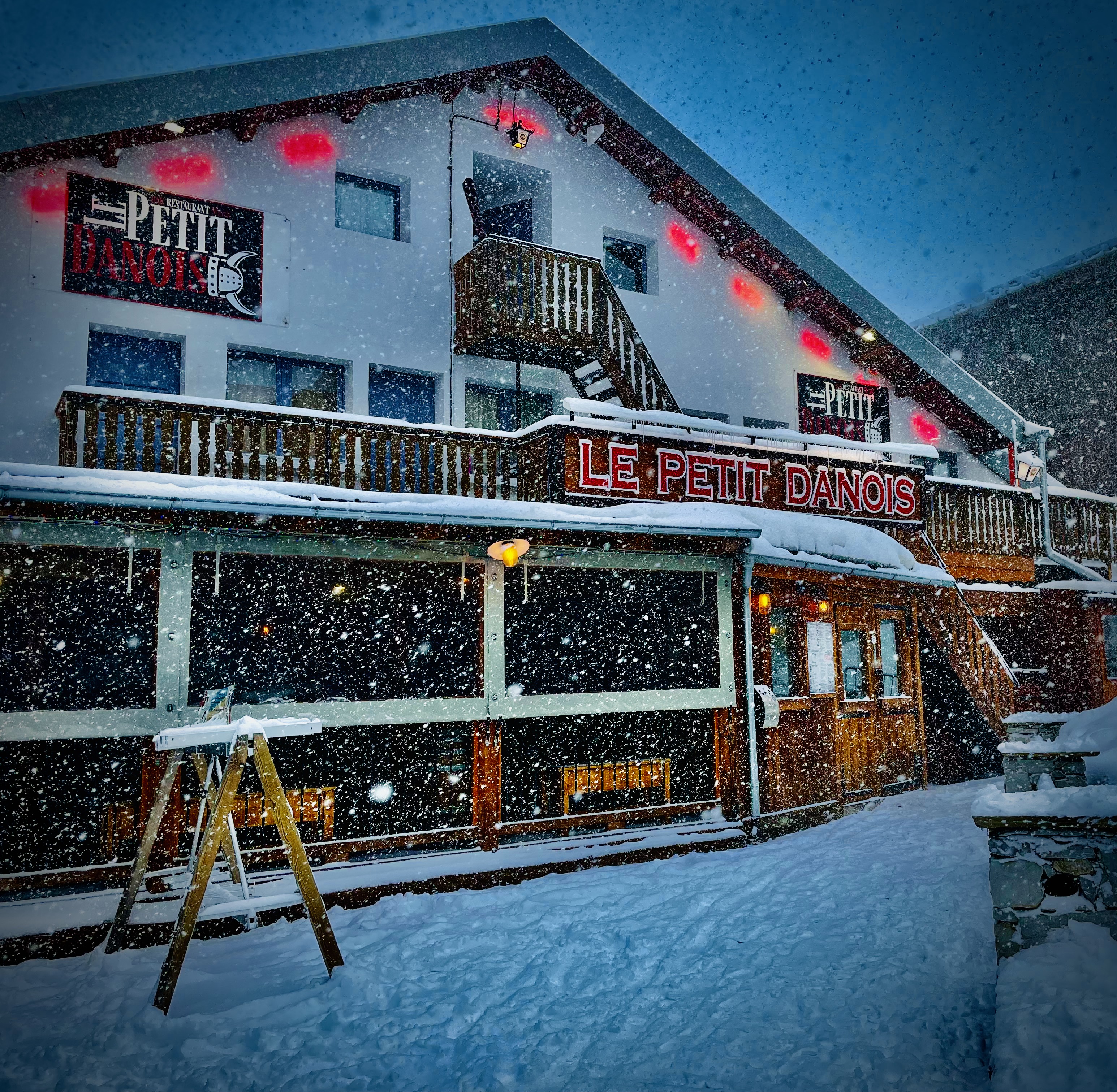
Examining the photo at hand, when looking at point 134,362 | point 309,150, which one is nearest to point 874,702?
point 134,362

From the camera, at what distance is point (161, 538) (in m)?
7.23

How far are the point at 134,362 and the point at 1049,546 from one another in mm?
14628

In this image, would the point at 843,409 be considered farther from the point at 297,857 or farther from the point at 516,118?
the point at 297,857

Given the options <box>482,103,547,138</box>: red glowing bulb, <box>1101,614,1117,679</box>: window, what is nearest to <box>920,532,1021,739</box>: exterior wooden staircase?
<box>1101,614,1117,679</box>: window

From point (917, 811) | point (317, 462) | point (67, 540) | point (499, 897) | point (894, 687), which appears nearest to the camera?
point (67, 540)

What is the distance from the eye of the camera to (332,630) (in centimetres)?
1055

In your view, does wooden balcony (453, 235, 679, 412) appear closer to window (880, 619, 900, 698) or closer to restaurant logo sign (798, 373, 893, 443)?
restaurant logo sign (798, 373, 893, 443)

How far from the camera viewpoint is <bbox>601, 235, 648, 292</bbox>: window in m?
14.3

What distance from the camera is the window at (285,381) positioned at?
11.2m

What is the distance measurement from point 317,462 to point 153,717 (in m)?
3.24

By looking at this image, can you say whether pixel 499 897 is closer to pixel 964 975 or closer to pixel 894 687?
pixel 964 975

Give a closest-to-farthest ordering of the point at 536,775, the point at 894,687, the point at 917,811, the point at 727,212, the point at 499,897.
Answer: the point at 499,897, the point at 917,811, the point at 536,775, the point at 894,687, the point at 727,212

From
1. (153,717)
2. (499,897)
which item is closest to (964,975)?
(499,897)

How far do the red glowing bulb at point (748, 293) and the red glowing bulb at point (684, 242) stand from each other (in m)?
0.89
